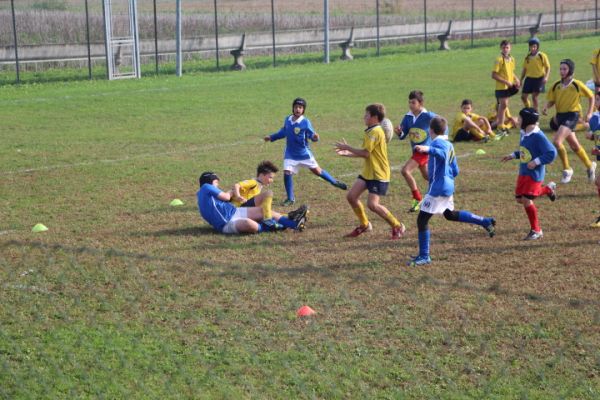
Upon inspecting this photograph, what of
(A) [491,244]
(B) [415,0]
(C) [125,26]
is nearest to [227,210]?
(A) [491,244]

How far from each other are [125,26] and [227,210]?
22.6m

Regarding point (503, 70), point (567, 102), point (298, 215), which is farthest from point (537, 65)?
point (298, 215)

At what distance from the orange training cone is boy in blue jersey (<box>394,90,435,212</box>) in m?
4.66

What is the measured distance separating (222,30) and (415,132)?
28.8 metres

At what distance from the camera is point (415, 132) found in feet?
43.2

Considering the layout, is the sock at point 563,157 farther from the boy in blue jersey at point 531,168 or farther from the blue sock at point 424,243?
the blue sock at point 424,243

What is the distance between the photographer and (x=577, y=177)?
1506cm

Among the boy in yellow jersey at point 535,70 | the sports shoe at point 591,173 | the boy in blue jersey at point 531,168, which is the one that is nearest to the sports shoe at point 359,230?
the boy in blue jersey at point 531,168

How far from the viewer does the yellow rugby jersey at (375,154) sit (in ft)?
36.9

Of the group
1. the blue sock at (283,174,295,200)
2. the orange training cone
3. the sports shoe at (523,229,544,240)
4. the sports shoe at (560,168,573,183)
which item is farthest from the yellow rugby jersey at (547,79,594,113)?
the orange training cone

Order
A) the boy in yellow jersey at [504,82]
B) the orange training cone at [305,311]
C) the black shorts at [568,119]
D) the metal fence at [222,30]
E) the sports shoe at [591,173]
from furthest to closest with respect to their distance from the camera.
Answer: the metal fence at [222,30]
the boy in yellow jersey at [504,82]
the black shorts at [568,119]
the sports shoe at [591,173]
the orange training cone at [305,311]

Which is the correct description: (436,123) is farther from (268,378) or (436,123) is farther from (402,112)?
(402,112)

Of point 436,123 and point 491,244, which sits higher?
point 436,123

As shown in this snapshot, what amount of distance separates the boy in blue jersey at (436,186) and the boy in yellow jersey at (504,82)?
1006 cm
